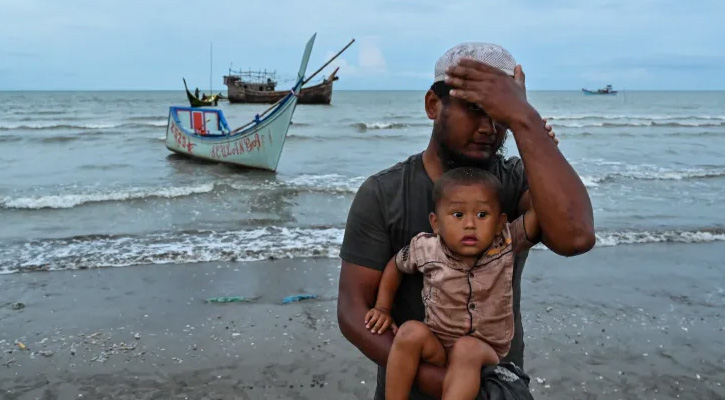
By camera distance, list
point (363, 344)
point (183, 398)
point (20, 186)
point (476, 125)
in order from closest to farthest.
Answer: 1. point (476, 125)
2. point (363, 344)
3. point (183, 398)
4. point (20, 186)

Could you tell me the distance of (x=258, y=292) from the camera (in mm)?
6102

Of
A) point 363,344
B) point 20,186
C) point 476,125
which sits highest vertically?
point 476,125

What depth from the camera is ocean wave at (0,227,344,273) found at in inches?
283

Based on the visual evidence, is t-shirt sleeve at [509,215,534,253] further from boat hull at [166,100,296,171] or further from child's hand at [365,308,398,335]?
boat hull at [166,100,296,171]

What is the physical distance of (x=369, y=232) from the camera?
1.85m

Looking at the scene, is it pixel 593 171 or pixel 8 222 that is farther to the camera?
pixel 593 171

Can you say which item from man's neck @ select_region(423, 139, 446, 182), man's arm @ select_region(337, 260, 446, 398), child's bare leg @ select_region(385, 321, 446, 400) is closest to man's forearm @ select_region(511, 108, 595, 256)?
man's neck @ select_region(423, 139, 446, 182)

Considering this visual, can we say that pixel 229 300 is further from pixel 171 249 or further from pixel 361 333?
pixel 361 333

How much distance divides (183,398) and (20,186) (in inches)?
437

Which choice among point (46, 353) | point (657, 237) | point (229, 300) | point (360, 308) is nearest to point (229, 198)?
point (229, 300)

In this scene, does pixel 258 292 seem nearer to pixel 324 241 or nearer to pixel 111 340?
pixel 111 340

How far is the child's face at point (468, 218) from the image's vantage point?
1.74 metres

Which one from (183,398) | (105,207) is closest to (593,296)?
(183,398)

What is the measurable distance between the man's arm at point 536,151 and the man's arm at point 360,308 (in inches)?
22.5
